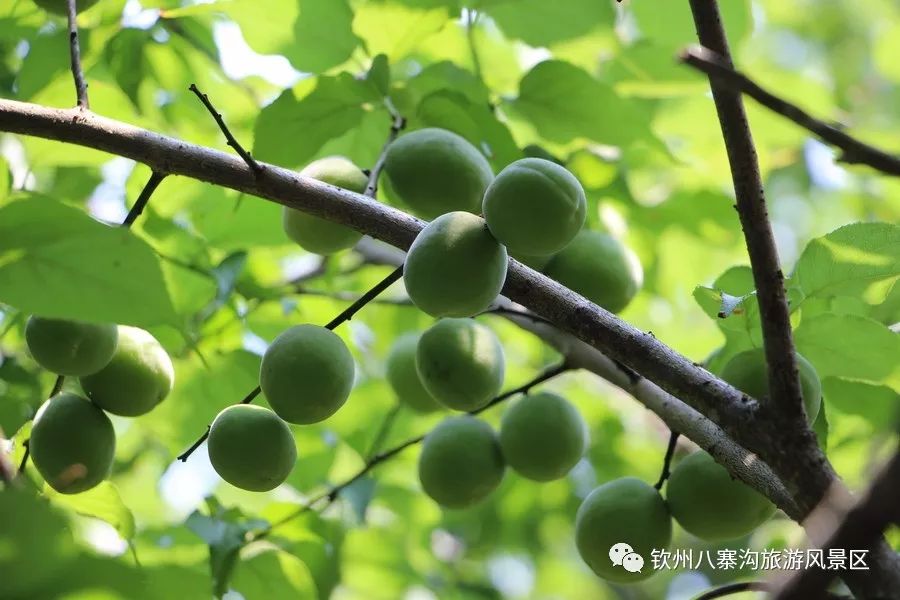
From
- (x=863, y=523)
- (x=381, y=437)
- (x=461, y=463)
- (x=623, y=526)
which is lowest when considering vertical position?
(x=381, y=437)

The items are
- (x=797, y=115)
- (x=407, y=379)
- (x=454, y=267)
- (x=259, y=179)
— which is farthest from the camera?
(x=407, y=379)

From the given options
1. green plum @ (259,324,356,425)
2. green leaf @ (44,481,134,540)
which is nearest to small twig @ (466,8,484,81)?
green plum @ (259,324,356,425)

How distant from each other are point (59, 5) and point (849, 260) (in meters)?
1.85

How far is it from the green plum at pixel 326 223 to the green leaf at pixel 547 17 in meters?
0.60

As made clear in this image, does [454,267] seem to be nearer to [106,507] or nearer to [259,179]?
[259,179]

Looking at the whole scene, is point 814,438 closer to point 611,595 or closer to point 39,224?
point 39,224

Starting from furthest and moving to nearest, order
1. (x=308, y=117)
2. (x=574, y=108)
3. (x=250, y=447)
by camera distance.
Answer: (x=574, y=108) < (x=308, y=117) < (x=250, y=447)

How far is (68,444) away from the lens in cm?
182

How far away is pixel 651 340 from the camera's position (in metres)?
1.43

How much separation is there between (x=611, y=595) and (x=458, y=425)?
13.7 feet

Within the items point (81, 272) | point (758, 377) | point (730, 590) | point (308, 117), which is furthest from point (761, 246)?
point (308, 117)

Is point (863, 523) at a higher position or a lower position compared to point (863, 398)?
higher

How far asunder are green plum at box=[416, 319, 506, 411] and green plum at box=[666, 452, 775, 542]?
0.44m

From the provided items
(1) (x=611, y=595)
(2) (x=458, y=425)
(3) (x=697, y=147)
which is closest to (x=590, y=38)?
(3) (x=697, y=147)
